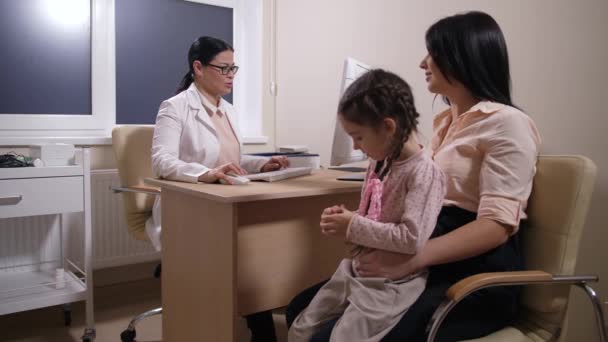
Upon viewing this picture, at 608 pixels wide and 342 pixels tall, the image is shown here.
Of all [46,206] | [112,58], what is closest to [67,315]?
[46,206]

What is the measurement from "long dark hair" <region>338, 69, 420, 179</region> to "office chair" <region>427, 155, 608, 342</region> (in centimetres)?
37

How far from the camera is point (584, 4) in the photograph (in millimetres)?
1633

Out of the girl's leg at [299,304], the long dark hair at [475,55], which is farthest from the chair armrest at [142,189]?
the long dark hair at [475,55]

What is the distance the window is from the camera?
8.48ft

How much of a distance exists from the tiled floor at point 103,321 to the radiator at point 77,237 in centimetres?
19

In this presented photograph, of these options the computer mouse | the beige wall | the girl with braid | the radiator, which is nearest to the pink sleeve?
the girl with braid

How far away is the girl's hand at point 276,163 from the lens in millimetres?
1943

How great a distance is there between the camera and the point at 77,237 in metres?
2.61

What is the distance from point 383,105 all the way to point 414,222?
253mm

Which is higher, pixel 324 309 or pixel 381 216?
pixel 381 216

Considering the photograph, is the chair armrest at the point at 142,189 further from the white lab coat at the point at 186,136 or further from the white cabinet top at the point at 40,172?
the white cabinet top at the point at 40,172

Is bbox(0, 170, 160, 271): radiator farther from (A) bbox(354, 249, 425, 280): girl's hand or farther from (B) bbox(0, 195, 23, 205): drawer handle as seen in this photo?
(A) bbox(354, 249, 425, 280): girl's hand

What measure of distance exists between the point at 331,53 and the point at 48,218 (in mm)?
1731

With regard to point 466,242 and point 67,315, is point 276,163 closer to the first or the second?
point 466,242
